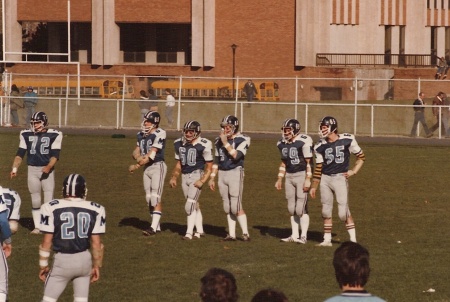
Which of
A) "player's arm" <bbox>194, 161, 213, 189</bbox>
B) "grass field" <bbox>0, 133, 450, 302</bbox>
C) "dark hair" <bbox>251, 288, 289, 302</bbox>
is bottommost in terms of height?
"grass field" <bbox>0, 133, 450, 302</bbox>

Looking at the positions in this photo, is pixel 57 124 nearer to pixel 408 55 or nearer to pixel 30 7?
pixel 30 7

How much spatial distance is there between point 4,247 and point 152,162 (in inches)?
302

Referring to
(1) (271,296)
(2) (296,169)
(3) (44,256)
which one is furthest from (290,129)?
(1) (271,296)

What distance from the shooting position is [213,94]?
57531 millimetres

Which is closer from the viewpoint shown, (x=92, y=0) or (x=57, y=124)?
(x=57, y=124)

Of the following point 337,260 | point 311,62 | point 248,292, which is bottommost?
point 248,292

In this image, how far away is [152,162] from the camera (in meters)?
19.7

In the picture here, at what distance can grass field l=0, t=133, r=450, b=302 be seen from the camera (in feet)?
48.8

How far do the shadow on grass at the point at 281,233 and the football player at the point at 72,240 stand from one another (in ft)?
26.7

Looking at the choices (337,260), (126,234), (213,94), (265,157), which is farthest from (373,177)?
(213,94)

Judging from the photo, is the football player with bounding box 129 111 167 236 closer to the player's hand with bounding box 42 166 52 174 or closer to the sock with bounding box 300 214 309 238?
the player's hand with bounding box 42 166 52 174

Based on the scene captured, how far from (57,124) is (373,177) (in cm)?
2261

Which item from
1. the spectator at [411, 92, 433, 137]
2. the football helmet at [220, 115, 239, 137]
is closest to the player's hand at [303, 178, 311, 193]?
the football helmet at [220, 115, 239, 137]

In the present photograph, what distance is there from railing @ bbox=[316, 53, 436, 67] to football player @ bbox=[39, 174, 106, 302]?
190ft
